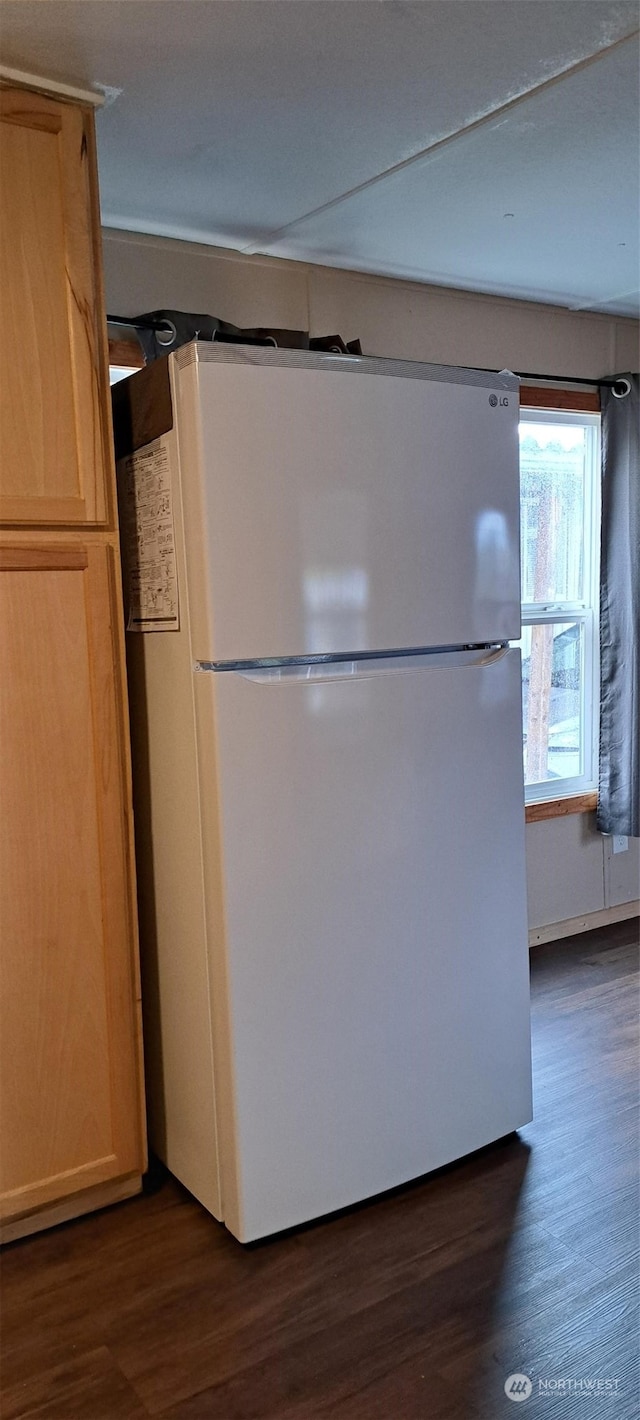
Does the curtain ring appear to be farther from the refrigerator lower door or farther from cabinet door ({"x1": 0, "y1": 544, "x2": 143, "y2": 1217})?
the refrigerator lower door

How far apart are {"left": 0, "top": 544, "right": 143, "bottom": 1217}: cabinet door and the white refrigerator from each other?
12 cm

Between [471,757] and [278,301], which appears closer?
[471,757]

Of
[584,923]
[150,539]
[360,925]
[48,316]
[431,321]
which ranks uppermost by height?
[431,321]

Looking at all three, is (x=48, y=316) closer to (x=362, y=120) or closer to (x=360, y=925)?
(x=362, y=120)

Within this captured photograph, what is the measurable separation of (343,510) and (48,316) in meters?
0.64

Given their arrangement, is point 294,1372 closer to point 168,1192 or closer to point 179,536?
point 168,1192

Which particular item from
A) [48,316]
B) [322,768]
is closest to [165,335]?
[48,316]

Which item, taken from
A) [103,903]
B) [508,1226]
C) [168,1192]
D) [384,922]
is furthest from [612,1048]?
[103,903]

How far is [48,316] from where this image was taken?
6.15 feet

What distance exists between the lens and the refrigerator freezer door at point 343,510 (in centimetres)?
182

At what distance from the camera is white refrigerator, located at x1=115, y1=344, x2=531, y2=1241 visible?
1854 mm

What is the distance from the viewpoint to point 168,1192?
2156mm

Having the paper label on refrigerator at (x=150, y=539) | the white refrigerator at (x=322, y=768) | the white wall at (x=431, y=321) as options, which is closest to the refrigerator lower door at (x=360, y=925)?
the white refrigerator at (x=322, y=768)

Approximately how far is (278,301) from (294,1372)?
252cm
